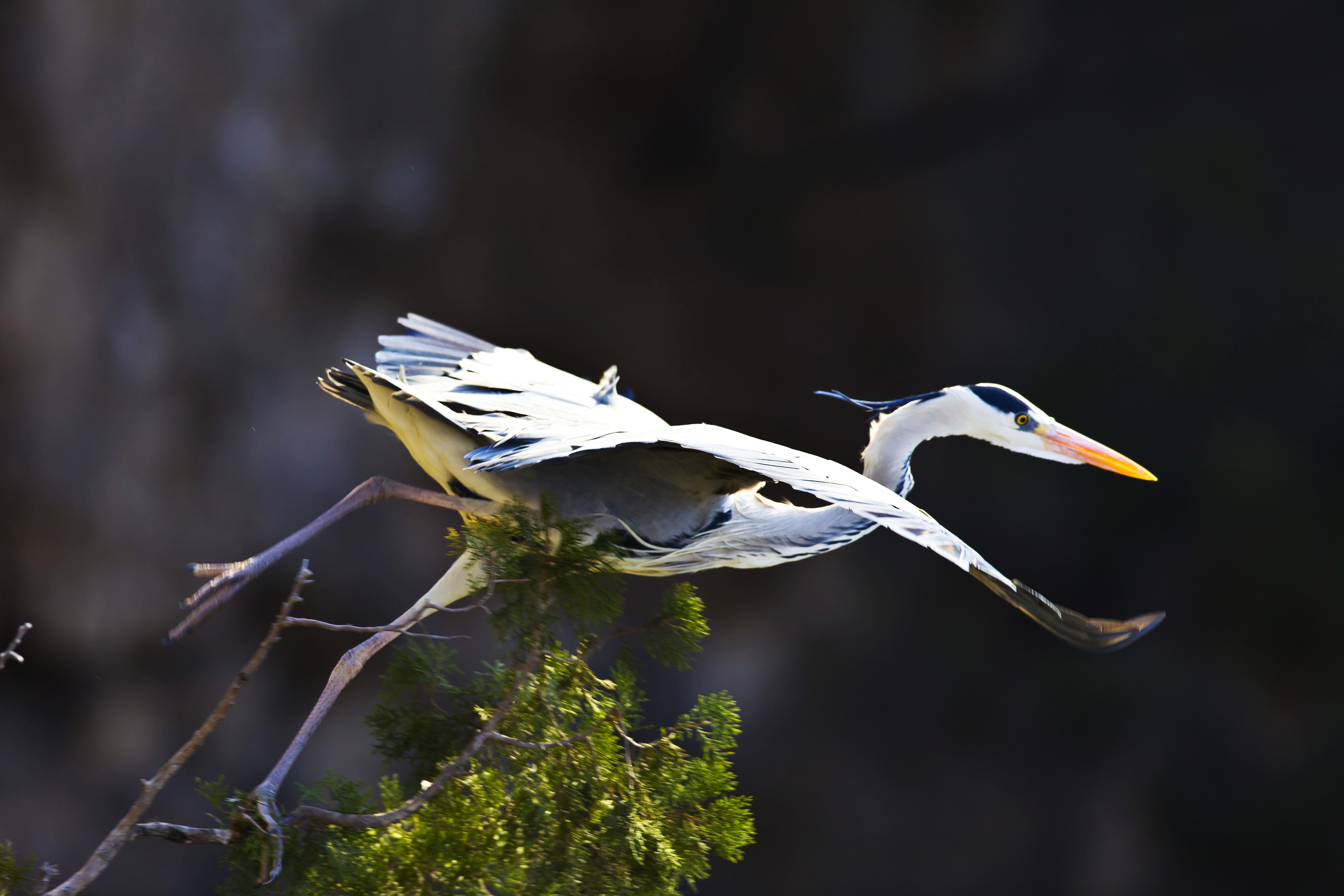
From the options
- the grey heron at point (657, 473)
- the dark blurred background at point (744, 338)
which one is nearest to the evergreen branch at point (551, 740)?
the grey heron at point (657, 473)

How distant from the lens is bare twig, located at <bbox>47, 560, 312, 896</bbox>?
62 centimetres

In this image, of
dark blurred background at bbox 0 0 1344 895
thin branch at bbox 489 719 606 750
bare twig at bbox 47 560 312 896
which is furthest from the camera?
dark blurred background at bbox 0 0 1344 895

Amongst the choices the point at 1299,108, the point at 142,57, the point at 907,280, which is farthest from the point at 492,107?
the point at 1299,108

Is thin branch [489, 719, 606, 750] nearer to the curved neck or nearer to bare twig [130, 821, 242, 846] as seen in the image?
bare twig [130, 821, 242, 846]

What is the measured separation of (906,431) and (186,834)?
70 centimetres

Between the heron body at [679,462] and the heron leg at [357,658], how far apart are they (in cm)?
8

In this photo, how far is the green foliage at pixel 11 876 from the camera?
646 mm

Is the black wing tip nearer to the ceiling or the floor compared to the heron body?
nearer to the ceiling

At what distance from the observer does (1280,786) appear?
1.86 meters

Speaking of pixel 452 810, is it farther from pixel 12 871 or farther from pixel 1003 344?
pixel 1003 344

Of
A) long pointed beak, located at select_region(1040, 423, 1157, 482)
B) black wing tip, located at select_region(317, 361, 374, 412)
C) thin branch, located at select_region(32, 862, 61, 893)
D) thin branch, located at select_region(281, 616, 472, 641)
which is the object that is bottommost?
thin branch, located at select_region(32, 862, 61, 893)

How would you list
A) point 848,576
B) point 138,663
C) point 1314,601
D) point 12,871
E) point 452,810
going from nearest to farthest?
point 12,871 → point 452,810 → point 1314,601 → point 138,663 → point 848,576

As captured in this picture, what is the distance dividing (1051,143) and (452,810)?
5.65 ft

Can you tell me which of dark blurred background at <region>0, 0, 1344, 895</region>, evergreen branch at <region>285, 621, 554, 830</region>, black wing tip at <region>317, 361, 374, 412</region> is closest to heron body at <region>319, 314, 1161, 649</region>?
black wing tip at <region>317, 361, 374, 412</region>
